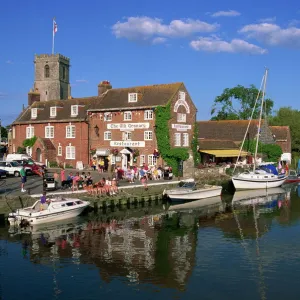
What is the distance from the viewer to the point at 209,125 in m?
67.1

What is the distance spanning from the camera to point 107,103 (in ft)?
165

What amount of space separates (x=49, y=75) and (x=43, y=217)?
59.3 metres

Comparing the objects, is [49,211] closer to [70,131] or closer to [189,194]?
[189,194]

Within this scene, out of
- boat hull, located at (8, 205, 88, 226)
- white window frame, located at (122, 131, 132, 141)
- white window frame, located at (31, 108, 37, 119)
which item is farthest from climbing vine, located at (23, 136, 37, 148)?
boat hull, located at (8, 205, 88, 226)

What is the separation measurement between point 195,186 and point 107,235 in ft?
51.7

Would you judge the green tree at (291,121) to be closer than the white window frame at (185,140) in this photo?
No

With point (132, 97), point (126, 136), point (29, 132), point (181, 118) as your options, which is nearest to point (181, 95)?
point (181, 118)

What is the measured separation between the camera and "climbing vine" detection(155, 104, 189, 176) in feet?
149

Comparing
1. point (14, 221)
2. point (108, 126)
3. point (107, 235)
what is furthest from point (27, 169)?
point (107, 235)

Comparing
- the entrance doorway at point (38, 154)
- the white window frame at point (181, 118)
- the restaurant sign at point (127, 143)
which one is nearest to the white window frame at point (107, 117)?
the restaurant sign at point (127, 143)

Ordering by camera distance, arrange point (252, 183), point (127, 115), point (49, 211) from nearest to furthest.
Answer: point (49, 211)
point (252, 183)
point (127, 115)

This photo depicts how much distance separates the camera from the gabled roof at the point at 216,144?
56.0 m

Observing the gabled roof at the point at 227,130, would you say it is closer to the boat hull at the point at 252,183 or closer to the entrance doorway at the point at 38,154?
the boat hull at the point at 252,183

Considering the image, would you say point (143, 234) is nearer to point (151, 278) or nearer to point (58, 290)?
point (151, 278)
